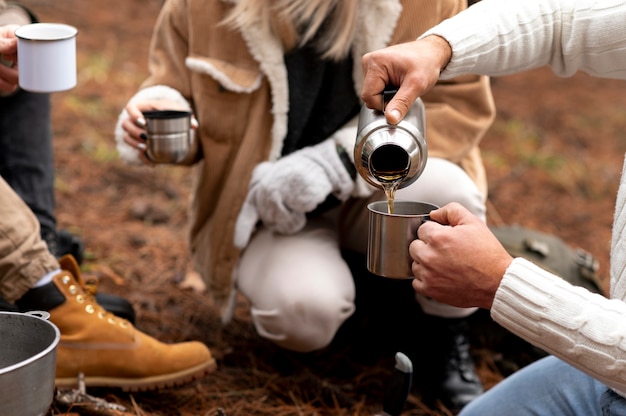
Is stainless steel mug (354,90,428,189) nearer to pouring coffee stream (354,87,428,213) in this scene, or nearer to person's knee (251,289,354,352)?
pouring coffee stream (354,87,428,213)

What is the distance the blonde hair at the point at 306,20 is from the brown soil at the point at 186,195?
0.93 m

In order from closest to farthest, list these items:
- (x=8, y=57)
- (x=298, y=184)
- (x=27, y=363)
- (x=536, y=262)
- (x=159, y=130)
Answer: (x=27, y=363) → (x=8, y=57) → (x=159, y=130) → (x=298, y=184) → (x=536, y=262)

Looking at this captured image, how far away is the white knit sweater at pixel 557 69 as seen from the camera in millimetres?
1383

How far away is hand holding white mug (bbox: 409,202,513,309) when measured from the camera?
4.65ft

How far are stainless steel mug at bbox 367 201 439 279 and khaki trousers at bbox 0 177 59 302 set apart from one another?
889 mm

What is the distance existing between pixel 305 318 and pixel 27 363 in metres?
1.00

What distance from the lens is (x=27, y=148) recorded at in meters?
2.51

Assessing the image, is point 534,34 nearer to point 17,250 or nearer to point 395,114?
point 395,114

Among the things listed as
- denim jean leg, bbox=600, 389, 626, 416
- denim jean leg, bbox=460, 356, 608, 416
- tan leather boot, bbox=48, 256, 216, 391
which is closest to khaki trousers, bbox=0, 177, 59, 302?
tan leather boot, bbox=48, 256, 216, 391

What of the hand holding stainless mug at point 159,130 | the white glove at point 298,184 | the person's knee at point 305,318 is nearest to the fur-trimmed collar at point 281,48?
the white glove at point 298,184

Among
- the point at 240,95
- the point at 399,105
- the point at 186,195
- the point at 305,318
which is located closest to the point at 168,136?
the point at 240,95

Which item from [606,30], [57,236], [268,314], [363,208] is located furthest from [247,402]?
[606,30]

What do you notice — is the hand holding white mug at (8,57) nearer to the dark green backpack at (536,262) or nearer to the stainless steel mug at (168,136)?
the stainless steel mug at (168,136)

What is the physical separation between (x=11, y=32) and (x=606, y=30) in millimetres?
1399
